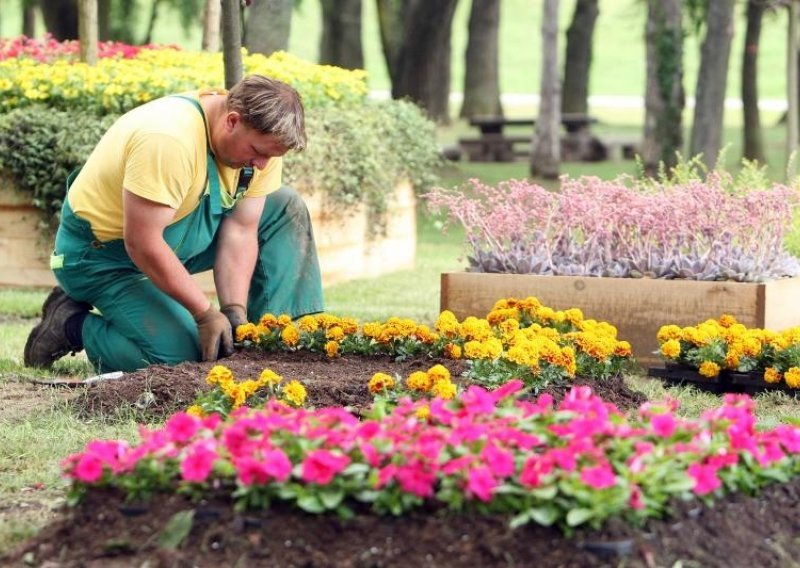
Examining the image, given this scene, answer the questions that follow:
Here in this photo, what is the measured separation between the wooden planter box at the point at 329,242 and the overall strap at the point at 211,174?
3.30 meters

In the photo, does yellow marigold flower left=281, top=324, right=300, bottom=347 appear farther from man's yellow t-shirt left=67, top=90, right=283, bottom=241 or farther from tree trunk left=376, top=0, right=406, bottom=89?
tree trunk left=376, top=0, right=406, bottom=89

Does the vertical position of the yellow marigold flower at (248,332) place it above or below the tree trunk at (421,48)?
below

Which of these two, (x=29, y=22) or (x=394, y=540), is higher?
(x=29, y=22)

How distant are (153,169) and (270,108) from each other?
0.52m

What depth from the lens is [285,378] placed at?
512cm

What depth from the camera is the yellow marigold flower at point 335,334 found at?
571 centimetres

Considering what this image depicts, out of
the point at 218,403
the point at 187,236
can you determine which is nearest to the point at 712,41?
the point at 187,236

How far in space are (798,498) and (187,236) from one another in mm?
3114

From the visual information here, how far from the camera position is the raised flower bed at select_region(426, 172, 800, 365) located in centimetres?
630

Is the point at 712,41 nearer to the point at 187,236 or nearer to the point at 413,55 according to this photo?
the point at 413,55

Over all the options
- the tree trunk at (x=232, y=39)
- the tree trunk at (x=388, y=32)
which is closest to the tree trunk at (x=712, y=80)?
the tree trunk at (x=388, y=32)

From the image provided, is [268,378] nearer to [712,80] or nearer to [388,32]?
[712,80]

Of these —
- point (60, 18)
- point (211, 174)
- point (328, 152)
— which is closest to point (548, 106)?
point (60, 18)

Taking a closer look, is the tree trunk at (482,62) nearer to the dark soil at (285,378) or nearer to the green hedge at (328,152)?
the green hedge at (328,152)
